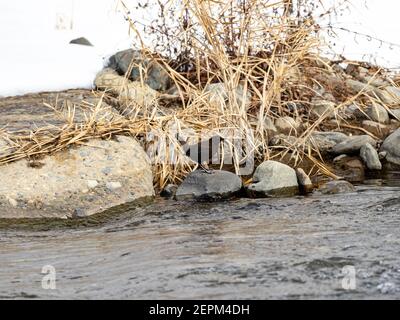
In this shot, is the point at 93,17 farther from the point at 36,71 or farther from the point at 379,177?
the point at 379,177

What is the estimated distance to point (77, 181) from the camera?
580 cm

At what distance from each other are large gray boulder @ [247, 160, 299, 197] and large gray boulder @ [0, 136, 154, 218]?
78cm

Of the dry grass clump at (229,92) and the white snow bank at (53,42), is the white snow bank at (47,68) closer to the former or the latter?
the white snow bank at (53,42)

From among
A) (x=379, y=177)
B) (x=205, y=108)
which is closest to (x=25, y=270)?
(x=205, y=108)

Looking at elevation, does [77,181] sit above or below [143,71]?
below

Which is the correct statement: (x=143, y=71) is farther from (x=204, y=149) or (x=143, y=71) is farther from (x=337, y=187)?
(x=337, y=187)

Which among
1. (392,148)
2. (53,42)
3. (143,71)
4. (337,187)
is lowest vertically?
(337,187)

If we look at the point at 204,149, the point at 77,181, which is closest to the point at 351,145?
the point at 204,149

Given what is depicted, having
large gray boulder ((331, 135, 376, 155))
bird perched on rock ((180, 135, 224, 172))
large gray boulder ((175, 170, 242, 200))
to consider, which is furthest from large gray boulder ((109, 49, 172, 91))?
large gray boulder ((175, 170, 242, 200))

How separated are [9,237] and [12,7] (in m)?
6.05

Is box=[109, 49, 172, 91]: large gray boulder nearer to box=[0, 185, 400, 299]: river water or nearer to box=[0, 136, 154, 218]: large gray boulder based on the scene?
box=[0, 136, 154, 218]: large gray boulder

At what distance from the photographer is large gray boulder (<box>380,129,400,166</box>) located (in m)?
6.91

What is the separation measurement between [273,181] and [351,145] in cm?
117

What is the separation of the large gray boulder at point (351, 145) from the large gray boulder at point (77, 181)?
68.9 inches
